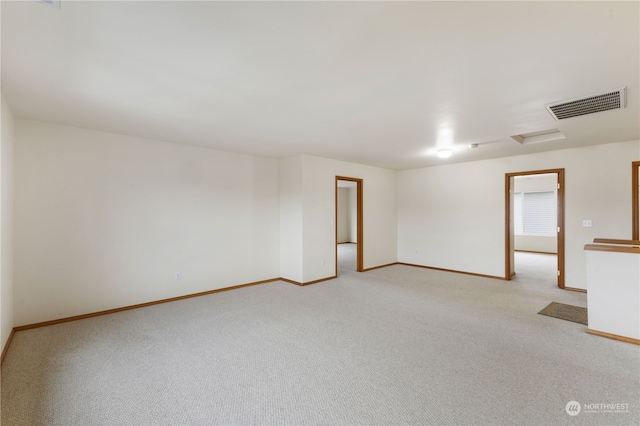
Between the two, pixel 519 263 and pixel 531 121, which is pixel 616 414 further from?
pixel 519 263

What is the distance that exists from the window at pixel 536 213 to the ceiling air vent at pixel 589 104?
6861 millimetres

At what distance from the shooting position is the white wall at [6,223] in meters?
2.63

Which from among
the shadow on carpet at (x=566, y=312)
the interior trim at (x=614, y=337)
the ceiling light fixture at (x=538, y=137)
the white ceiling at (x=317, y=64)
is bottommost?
the shadow on carpet at (x=566, y=312)

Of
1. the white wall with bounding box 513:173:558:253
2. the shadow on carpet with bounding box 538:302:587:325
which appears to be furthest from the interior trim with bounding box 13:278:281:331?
the white wall with bounding box 513:173:558:253

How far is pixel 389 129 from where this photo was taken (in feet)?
12.1

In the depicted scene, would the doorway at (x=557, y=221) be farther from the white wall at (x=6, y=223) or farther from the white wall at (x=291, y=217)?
the white wall at (x=6, y=223)

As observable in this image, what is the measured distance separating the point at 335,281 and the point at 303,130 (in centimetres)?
309

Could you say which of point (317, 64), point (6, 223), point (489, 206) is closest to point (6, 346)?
point (6, 223)

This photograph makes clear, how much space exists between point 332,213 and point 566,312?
3902mm

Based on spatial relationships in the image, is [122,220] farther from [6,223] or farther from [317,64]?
[317,64]

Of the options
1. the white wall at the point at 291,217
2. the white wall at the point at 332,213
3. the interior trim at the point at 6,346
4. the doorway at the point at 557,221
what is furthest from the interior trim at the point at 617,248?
the interior trim at the point at 6,346

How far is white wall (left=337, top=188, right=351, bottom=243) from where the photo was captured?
1232 cm

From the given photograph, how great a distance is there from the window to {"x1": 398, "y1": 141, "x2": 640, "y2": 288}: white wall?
13.5ft

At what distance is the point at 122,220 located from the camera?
3906 millimetres
